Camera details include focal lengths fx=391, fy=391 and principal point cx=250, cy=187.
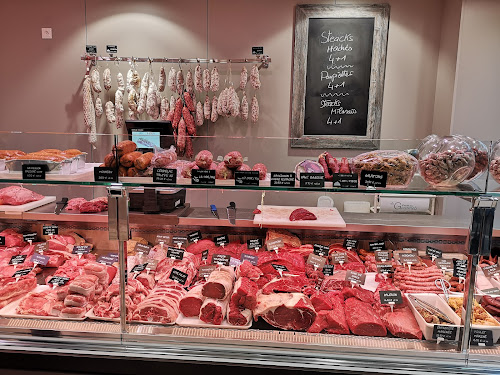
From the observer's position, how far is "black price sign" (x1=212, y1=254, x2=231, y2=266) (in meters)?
2.76

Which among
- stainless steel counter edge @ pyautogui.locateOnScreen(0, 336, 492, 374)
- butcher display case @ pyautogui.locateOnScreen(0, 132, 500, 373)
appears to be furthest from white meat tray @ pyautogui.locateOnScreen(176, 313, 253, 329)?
stainless steel counter edge @ pyautogui.locateOnScreen(0, 336, 492, 374)

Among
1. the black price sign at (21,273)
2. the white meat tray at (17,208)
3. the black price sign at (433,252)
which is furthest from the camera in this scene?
the white meat tray at (17,208)

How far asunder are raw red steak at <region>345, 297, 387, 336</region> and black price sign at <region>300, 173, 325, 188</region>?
0.79 metres

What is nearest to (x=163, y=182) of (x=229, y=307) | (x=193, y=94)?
(x=229, y=307)

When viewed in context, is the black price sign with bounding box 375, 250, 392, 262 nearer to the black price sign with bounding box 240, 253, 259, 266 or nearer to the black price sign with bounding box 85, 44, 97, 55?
the black price sign with bounding box 240, 253, 259, 266

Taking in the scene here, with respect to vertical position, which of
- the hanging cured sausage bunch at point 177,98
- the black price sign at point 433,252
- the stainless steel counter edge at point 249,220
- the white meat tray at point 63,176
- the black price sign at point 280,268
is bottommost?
the black price sign at point 280,268

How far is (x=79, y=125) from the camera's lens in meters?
5.91

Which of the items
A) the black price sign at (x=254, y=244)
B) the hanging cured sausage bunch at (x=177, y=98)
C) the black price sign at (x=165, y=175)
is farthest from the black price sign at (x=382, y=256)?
the hanging cured sausage bunch at (x=177, y=98)

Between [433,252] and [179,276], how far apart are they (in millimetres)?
1915

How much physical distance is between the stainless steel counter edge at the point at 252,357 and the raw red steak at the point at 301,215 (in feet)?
4.37

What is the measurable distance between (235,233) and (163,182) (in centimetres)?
131

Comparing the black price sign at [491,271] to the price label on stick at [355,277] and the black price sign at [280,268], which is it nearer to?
the price label on stick at [355,277]

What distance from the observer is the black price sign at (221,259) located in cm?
276

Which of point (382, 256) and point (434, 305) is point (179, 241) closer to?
point (382, 256)
